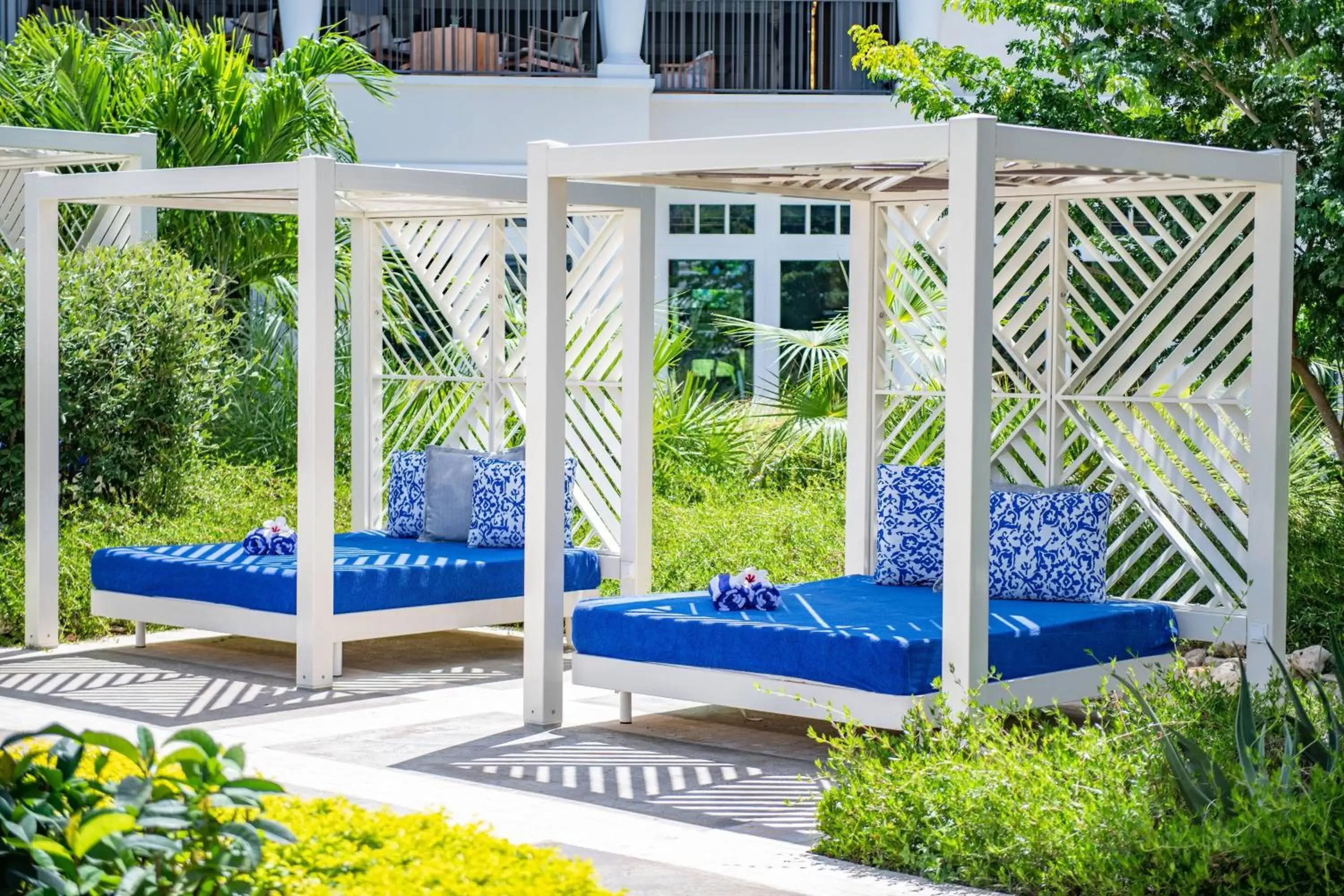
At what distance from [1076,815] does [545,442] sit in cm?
298

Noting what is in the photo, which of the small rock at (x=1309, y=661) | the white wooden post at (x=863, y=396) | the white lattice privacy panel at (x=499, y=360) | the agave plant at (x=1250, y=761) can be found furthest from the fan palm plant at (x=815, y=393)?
the agave plant at (x=1250, y=761)

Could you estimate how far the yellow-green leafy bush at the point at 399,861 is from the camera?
9.75 feet

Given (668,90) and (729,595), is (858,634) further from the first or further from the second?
(668,90)

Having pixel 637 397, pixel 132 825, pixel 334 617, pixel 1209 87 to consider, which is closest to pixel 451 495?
pixel 637 397

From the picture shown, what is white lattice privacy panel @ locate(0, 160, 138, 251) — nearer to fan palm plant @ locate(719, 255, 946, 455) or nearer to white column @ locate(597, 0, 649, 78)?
fan palm plant @ locate(719, 255, 946, 455)

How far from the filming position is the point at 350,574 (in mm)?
8055

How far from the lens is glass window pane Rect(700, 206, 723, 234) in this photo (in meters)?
16.8

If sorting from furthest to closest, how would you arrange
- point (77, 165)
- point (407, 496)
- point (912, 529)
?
point (77, 165)
point (407, 496)
point (912, 529)

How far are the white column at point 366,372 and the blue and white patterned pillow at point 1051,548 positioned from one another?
4.01 m

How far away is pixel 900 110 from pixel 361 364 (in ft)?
24.7

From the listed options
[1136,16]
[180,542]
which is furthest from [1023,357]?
[180,542]

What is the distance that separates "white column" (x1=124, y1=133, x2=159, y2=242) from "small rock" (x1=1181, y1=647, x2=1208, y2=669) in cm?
605

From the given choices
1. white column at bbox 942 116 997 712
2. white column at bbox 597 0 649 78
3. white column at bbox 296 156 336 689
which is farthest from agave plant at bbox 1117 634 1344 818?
white column at bbox 597 0 649 78

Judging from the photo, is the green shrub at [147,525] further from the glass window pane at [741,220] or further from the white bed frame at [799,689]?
the glass window pane at [741,220]
